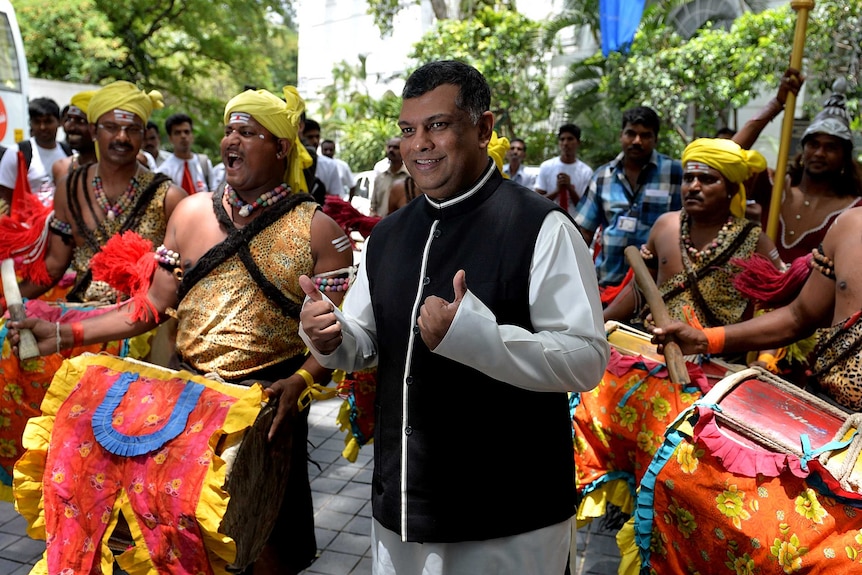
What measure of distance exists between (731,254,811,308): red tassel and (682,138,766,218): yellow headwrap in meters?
0.66

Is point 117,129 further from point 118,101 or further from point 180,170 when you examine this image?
point 180,170

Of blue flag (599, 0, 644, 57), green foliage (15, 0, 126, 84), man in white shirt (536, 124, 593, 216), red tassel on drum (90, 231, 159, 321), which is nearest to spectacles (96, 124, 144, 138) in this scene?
red tassel on drum (90, 231, 159, 321)

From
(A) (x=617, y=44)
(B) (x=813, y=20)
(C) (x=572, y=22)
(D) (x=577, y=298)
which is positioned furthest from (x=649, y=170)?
(C) (x=572, y=22)

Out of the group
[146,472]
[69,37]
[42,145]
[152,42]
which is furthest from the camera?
[152,42]

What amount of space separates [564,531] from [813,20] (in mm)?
9554

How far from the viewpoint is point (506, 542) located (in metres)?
2.04

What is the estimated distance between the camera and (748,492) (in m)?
2.27

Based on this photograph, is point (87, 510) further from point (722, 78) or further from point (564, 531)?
point (722, 78)

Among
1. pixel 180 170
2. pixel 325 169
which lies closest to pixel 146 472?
pixel 180 170

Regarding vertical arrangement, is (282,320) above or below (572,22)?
below

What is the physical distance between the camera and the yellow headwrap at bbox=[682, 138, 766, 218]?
378cm

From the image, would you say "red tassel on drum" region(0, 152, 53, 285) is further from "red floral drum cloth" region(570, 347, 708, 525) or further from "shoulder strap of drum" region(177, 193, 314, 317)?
"red floral drum cloth" region(570, 347, 708, 525)

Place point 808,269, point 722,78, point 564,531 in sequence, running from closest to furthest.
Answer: point 564,531 → point 808,269 → point 722,78

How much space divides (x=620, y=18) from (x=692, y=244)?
6.92m
